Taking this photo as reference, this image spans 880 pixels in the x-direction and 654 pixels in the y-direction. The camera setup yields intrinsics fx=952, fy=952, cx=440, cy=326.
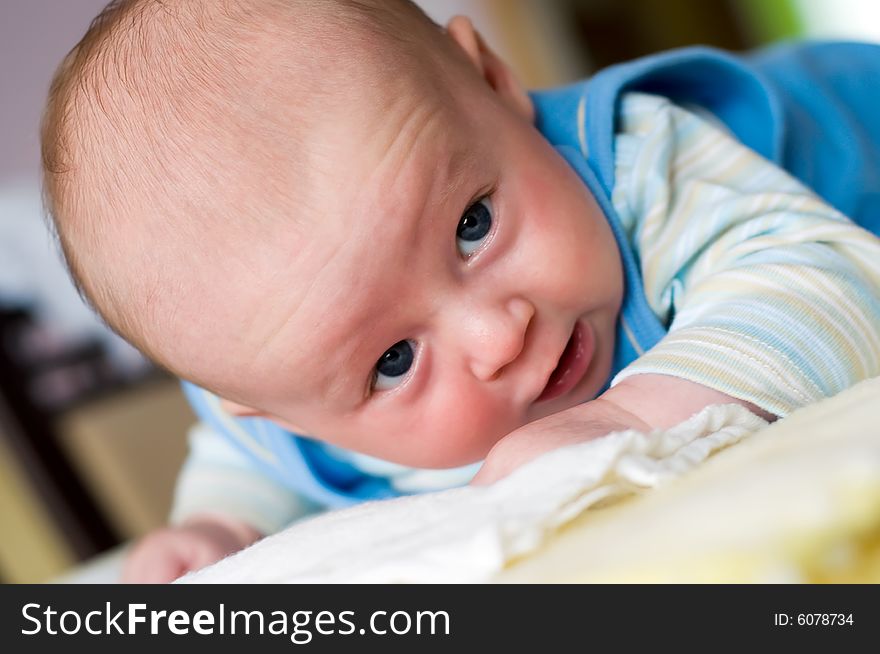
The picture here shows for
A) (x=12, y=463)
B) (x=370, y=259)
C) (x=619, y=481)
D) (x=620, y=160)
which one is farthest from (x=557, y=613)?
(x=12, y=463)

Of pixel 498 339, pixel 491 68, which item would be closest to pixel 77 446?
pixel 491 68

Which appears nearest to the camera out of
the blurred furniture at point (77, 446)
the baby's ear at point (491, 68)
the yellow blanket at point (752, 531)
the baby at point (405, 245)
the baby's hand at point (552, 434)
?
the yellow blanket at point (752, 531)

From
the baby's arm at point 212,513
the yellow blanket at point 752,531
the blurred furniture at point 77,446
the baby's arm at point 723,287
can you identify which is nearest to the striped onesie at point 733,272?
the baby's arm at point 723,287

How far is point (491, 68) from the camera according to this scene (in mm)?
992

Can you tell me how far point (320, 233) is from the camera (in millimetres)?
731

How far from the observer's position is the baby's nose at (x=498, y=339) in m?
0.74

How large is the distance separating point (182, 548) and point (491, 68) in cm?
62

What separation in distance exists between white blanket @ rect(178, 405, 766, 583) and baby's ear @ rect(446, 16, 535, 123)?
0.48 m

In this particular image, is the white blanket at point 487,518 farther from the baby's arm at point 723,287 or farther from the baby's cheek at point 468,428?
the baby's cheek at point 468,428

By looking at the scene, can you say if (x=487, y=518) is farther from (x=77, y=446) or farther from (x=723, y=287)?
(x=77, y=446)

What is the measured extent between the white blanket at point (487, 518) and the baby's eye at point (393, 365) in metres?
0.22

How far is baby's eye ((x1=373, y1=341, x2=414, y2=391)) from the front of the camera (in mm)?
789

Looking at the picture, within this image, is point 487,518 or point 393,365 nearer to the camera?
point 487,518

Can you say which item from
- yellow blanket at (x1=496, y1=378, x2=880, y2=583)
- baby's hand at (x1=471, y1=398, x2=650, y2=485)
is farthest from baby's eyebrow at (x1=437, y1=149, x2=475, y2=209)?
yellow blanket at (x1=496, y1=378, x2=880, y2=583)
